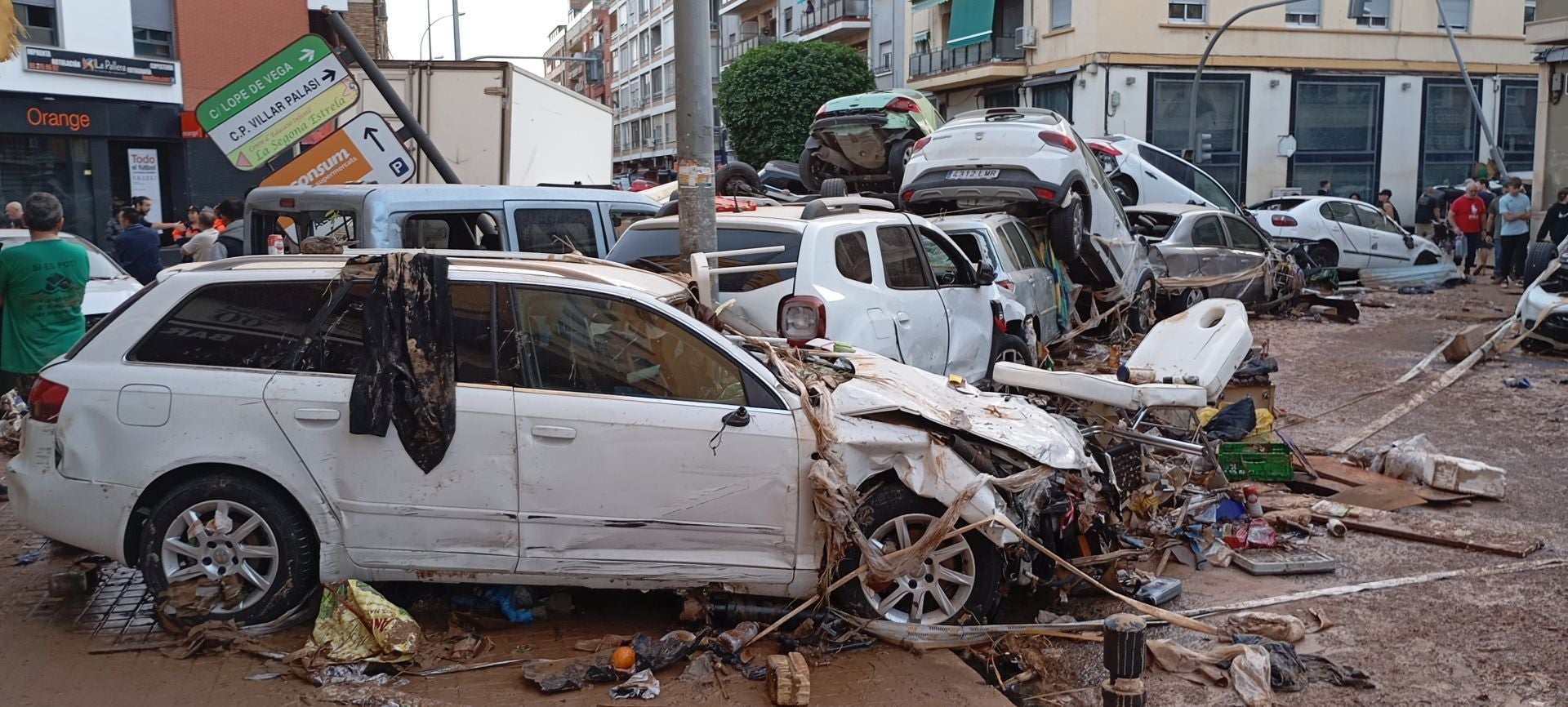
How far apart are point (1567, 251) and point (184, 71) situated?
910 inches

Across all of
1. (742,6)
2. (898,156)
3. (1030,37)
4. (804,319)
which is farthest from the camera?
(742,6)

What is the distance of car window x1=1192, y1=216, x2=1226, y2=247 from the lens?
16.5 m

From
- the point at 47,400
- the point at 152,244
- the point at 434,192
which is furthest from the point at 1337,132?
the point at 47,400

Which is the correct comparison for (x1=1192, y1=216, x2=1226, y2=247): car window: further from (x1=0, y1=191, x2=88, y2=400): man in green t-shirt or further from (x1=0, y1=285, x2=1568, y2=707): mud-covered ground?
(x1=0, y1=191, x2=88, y2=400): man in green t-shirt

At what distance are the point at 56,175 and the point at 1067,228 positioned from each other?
59.4 ft

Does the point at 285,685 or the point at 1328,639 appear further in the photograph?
the point at 1328,639

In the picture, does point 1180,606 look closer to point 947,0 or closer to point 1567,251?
point 1567,251

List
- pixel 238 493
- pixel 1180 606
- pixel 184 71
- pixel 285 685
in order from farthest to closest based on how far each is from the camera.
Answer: pixel 184 71 < pixel 1180 606 < pixel 238 493 < pixel 285 685

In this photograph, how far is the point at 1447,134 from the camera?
124ft

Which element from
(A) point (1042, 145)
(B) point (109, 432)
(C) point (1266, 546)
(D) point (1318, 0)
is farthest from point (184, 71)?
(D) point (1318, 0)

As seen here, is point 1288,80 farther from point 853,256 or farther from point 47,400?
point 47,400

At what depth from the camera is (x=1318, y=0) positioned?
3509 centimetres

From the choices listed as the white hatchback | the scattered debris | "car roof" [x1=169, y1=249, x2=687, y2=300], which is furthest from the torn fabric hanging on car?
the white hatchback

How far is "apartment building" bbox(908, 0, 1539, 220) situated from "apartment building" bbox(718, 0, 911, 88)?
739 centimetres
